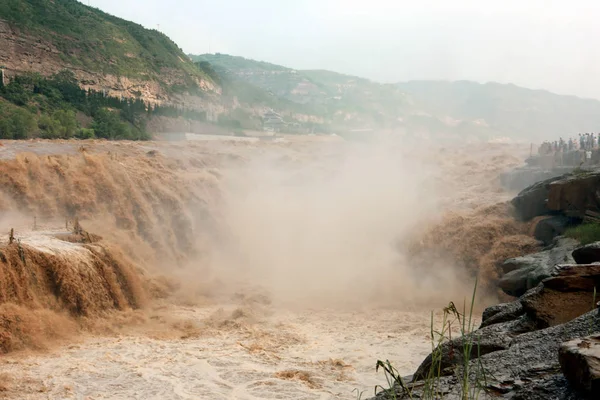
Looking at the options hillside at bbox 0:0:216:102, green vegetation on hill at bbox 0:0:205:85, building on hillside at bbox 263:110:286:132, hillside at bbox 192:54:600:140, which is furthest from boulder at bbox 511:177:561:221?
hillside at bbox 192:54:600:140

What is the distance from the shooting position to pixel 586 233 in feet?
41.9

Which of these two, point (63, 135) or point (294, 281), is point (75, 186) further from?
point (63, 135)

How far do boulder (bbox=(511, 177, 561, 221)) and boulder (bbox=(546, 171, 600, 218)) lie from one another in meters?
0.60

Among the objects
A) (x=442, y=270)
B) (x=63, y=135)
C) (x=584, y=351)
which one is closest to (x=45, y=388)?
(x=584, y=351)

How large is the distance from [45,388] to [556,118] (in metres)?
123

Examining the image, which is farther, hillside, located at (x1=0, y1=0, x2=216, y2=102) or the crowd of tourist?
hillside, located at (x1=0, y1=0, x2=216, y2=102)

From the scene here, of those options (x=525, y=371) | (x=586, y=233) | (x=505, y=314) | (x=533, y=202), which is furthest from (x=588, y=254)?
(x=533, y=202)

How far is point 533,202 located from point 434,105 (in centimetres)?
13998

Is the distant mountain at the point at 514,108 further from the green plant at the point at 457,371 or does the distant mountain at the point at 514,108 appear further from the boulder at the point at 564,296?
the green plant at the point at 457,371

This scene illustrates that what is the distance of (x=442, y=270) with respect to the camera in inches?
648

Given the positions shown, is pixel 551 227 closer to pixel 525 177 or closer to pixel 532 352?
pixel 525 177

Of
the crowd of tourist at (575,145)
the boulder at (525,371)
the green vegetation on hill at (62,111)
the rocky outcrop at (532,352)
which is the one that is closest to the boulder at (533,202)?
the rocky outcrop at (532,352)

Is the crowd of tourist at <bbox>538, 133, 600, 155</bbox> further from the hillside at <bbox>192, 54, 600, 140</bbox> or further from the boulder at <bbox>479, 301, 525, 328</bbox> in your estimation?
the hillside at <bbox>192, 54, 600, 140</bbox>

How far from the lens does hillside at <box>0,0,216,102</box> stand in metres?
47.3
